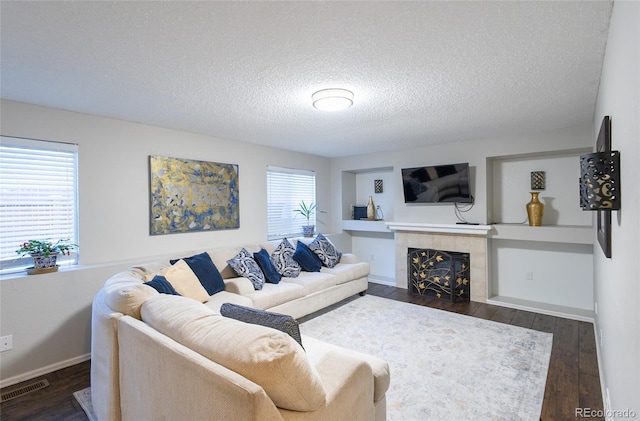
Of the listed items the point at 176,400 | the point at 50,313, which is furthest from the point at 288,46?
the point at 50,313

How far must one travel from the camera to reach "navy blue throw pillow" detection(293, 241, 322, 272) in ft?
14.7

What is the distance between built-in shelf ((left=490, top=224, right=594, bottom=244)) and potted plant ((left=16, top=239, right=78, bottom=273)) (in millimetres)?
5281

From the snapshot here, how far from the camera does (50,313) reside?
2.83m

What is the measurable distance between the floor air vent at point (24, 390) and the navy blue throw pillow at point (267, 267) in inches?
85.9

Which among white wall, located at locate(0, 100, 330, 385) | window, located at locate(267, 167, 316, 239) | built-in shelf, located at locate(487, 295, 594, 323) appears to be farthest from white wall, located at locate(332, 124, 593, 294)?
white wall, located at locate(0, 100, 330, 385)

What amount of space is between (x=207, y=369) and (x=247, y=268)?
250 cm

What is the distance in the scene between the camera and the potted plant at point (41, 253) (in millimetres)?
2781

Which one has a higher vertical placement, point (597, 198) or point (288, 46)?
point (288, 46)

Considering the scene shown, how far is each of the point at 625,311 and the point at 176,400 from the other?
2003 mm

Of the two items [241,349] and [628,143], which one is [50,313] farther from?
[628,143]

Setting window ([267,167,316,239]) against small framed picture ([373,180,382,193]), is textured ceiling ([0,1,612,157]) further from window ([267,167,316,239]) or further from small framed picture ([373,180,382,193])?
small framed picture ([373,180,382,193])

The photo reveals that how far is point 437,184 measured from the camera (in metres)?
4.94

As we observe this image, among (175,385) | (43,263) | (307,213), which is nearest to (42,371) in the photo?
(43,263)

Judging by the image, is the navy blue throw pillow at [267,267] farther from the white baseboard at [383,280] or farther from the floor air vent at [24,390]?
the white baseboard at [383,280]
